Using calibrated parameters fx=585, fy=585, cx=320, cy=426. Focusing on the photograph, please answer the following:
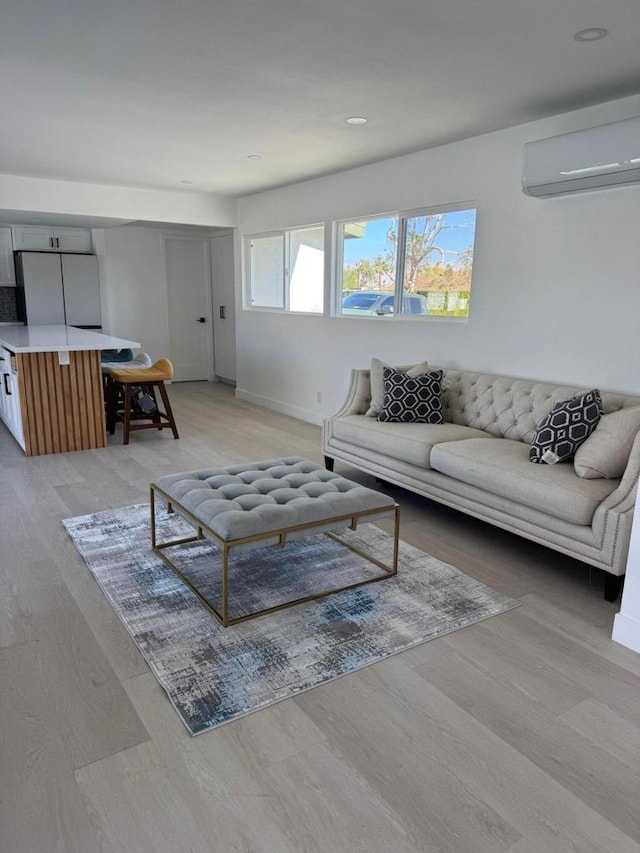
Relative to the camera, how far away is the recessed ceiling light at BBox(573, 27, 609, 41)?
244 centimetres

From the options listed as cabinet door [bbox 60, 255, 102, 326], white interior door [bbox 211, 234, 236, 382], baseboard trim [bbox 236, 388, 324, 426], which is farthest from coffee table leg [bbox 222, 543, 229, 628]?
cabinet door [bbox 60, 255, 102, 326]

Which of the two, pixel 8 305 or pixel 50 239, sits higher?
pixel 50 239

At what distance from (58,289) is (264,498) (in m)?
6.03

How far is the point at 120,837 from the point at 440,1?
292cm

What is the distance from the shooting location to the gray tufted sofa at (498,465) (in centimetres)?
265

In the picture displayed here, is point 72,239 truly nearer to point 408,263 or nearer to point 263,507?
point 408,263

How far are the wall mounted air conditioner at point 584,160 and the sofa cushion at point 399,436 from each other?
5.05ft

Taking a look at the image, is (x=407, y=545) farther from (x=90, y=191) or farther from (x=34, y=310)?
(x=34, y=310)

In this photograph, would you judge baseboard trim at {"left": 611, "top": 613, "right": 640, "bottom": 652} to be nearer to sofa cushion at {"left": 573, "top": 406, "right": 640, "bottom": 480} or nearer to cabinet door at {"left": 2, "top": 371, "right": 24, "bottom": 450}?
sofa cushion at {"left": 573, "top": 406, "right": 640, "bottom": 480}

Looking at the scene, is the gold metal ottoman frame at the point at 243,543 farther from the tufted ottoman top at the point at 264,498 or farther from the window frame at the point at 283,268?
the window frame at the point at 283,268

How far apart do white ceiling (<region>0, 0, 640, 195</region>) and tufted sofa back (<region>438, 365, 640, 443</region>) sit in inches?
65.1

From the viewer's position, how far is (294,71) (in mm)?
2973

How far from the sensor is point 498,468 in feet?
10.1

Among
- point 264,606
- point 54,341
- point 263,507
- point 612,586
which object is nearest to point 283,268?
point 54,341
